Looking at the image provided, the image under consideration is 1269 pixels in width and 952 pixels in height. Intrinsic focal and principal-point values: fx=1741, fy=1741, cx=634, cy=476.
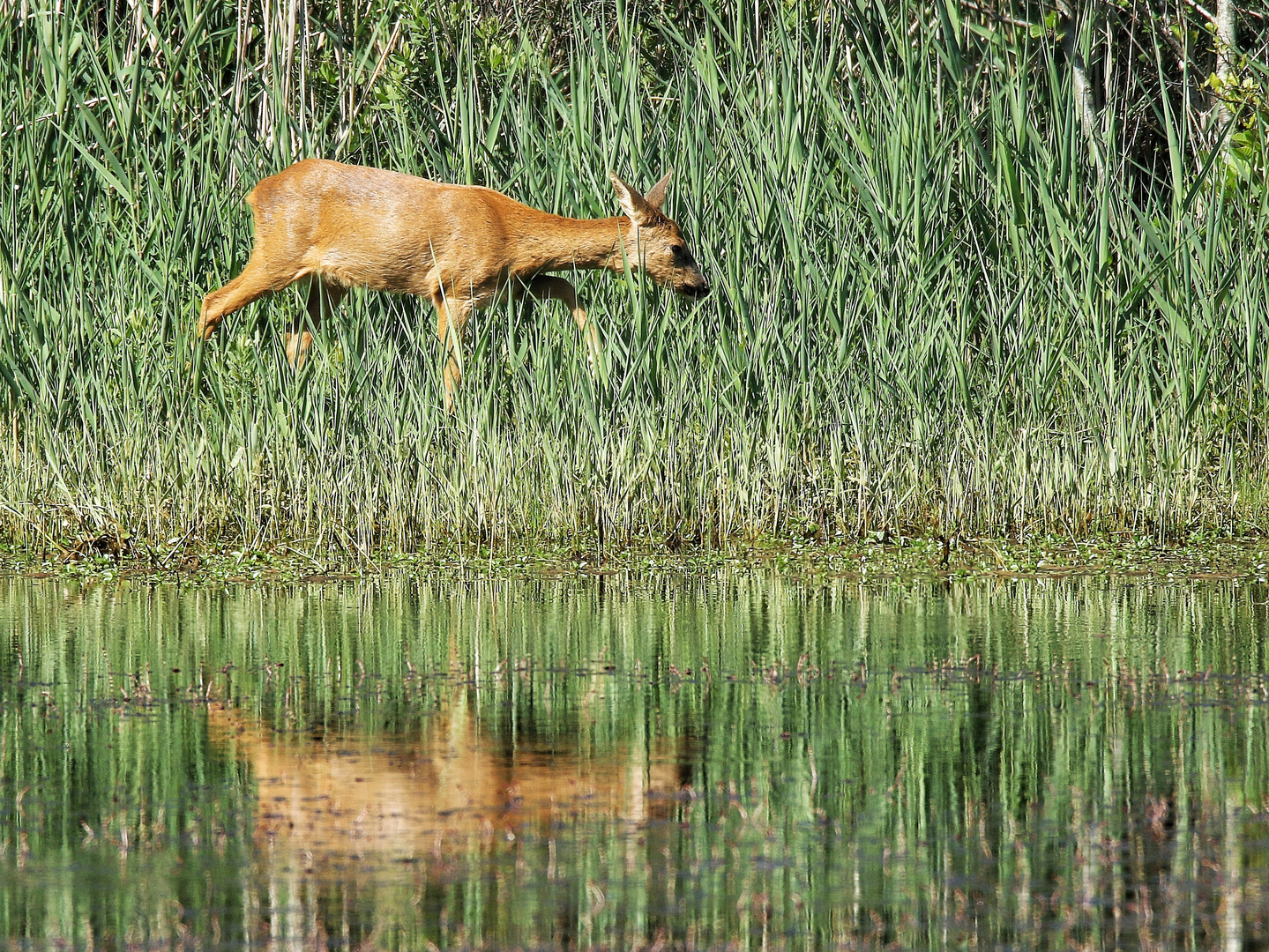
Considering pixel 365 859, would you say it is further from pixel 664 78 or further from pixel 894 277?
pixel 664 78

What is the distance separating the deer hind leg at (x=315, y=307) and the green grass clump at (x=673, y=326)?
99 mm

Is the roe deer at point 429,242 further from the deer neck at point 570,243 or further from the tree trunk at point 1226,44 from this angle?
the tree trunk at point 1226,44

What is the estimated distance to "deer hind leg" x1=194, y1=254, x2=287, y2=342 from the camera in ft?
26.9

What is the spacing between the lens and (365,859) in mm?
2607

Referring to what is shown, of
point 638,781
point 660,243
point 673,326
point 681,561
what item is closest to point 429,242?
point 660,243

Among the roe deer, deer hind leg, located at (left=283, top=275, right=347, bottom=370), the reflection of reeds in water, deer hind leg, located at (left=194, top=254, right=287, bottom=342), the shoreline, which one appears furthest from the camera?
the roe deer

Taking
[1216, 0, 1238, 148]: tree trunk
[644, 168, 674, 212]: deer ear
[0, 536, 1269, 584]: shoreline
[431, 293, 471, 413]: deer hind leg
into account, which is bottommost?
[0, 536, 1269, 584]: shoreline

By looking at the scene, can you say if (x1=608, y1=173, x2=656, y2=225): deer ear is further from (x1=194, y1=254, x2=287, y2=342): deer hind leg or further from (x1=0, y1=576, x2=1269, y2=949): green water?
(x1=0, y1=576, x2=1269, y2=949): green water

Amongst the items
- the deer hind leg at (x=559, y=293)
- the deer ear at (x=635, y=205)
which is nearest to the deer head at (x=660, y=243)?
the deer ear at (x=635, y=205)

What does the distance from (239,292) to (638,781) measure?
5.70m

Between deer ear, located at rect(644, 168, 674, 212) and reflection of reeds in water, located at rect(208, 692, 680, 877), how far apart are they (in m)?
4.99

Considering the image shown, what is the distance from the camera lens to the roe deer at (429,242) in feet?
27.2

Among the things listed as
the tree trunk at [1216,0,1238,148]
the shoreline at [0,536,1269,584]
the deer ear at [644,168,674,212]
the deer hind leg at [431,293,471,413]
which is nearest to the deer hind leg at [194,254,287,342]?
the deer hind leg at [431,293,471,413]

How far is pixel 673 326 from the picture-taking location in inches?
314
